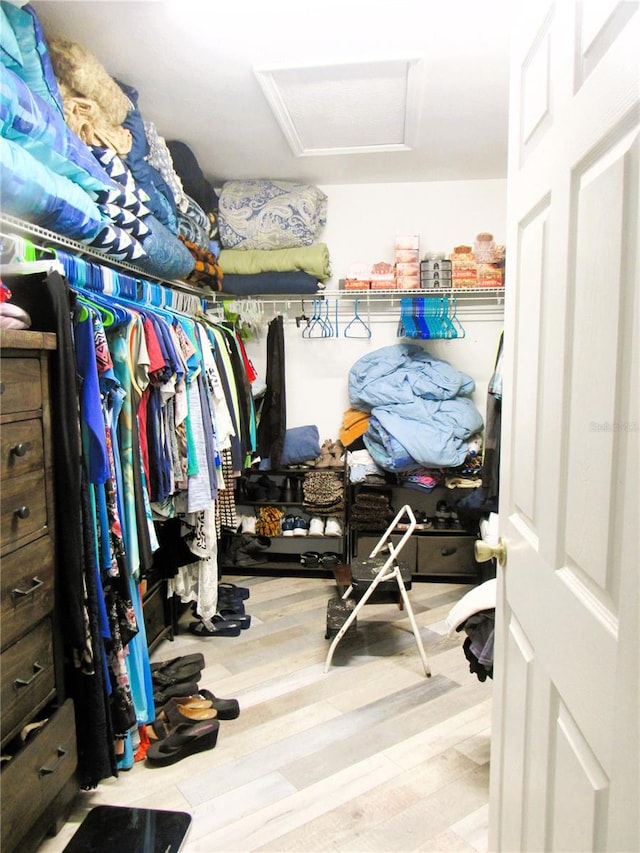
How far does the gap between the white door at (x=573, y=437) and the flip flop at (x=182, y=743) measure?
1185mm

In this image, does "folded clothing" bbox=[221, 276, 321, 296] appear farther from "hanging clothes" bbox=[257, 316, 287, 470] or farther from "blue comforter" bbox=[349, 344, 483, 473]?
"blue comforter" bbox=[349, 344, 483, 473]

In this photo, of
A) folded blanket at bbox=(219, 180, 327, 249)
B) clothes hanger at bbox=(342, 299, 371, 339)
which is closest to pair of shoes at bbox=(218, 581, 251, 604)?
clothes hanger at bbox=(342, 299, 371, 339)

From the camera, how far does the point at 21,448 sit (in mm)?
1354

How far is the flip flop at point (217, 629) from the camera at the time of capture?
2.88m

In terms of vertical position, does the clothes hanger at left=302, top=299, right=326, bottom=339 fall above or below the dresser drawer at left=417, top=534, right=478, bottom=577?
above

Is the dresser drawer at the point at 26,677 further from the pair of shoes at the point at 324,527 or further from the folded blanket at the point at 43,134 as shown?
Result: the pair of shoes at the point at 324,527

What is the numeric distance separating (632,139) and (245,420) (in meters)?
2.78

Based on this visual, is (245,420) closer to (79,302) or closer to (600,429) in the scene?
(79,302)

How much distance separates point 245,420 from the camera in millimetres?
3268

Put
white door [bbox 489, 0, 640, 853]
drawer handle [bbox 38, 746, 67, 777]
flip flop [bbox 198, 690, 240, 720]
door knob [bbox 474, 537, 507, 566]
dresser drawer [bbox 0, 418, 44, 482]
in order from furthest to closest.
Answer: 1. flip flop [bbox 198, 690, 240, 720]
2. drawer handle [bbox 38, 746, 67, 777]
3. dresser drawer [bbox 0, 418, 44, 482]
4. door knob [bbox 474, 537, 507, 566]
5. white door [bbox 489, 0, 640, 853]

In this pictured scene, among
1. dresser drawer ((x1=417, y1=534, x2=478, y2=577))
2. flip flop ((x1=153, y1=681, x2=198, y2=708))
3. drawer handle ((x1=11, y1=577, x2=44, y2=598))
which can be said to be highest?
drawer handle ((x1=11, y1=577, x2=44, y2=598))

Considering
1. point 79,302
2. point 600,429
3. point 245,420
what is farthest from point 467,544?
point 600,429

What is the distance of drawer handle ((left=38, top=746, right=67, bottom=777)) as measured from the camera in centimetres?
144

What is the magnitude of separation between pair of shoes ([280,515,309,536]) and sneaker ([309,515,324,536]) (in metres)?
0.04
